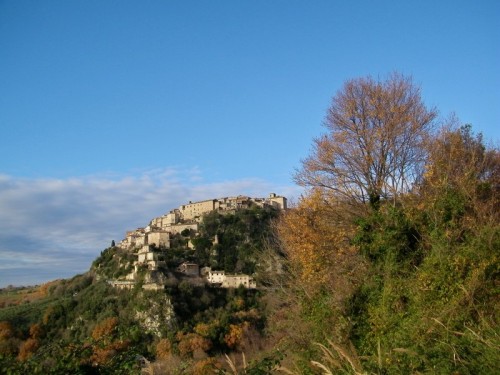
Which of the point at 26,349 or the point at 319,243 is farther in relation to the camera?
the point at 26,349

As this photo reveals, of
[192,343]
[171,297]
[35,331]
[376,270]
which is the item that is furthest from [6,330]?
[376,270]

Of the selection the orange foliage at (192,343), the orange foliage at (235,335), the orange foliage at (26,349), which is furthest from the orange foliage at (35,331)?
the orange foliage at (235,335)

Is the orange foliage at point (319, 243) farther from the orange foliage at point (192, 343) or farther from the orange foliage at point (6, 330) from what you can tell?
the orange foliage at point (6, 330)

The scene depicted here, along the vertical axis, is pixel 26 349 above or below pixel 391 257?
below

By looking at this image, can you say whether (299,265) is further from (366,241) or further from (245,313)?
(245,313)

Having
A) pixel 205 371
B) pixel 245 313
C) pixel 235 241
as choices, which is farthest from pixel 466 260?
pixel 235 241

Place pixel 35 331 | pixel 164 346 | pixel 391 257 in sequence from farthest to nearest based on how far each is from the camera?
pixel 35 331 → pixel 164 346 → pixel 391 257

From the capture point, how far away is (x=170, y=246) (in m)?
80.7

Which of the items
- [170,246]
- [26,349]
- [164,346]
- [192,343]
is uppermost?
[170,246]

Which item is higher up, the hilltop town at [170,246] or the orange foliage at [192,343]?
the hilltop town at [170,246]

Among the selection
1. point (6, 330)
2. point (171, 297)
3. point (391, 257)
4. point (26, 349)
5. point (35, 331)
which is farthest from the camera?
point (171, 297)

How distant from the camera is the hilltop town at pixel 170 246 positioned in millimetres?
60625

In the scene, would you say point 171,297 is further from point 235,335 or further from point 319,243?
point 319,243

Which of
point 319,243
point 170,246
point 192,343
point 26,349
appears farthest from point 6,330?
point 170,246
